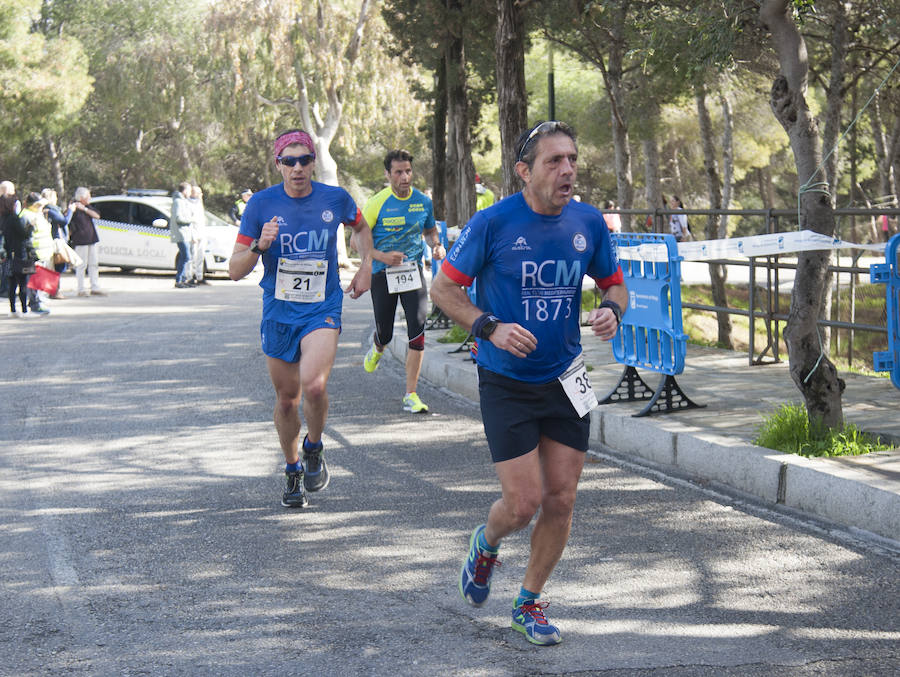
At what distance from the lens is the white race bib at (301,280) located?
20.6 feet

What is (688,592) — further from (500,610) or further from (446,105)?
(446,105)

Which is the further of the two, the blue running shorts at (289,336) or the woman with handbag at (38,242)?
the woman with handbag at (38,242)

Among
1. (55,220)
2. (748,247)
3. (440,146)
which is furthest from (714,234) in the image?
(748,247)

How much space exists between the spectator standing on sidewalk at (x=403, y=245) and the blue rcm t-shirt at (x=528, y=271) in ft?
16.0

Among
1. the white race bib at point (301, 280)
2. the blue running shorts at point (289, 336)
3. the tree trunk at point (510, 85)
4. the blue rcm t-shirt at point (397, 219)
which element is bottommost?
the blue running shorts at point (289, 336)

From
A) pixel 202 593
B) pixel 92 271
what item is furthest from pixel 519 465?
pixel 92 271

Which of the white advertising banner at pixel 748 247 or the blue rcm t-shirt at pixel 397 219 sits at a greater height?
the blue rcm t-shirt at pixel 397 219

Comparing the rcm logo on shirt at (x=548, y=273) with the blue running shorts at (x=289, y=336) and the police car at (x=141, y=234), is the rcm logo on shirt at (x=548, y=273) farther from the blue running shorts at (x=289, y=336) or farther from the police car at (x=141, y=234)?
the police car at (x=141, y=234)

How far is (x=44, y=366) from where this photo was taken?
39.8 feet

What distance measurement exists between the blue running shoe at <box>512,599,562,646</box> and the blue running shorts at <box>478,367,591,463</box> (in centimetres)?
56

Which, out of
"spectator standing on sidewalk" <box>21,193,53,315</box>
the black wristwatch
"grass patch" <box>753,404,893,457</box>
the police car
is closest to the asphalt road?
"grass patch" <box>753,404,893,457</box>

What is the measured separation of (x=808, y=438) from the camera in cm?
678

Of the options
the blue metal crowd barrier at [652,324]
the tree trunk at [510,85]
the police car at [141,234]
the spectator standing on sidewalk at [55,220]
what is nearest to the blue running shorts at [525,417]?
the blue metal crowd barrier at [652,324]

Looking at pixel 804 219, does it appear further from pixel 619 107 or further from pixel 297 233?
pixel 619 107
